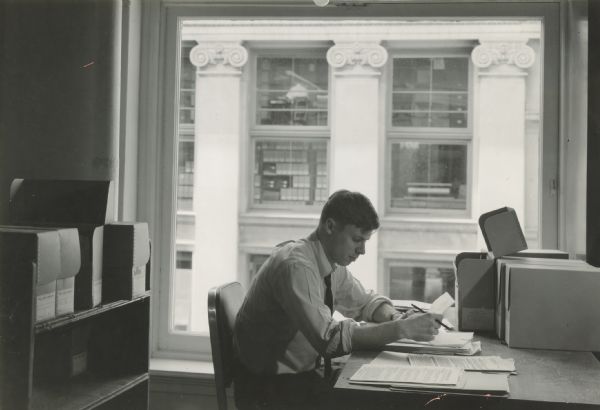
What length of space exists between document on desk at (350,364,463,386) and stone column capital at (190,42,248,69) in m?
1.96

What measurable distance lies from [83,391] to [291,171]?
Result: 1.56 metres

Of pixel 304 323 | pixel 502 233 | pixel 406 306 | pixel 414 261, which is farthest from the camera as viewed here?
pixel 414 261

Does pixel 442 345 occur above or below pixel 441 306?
below

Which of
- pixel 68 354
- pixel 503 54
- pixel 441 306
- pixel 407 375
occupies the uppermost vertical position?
pixel 503 54

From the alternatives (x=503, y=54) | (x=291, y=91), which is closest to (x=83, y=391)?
(x=291, y=91)

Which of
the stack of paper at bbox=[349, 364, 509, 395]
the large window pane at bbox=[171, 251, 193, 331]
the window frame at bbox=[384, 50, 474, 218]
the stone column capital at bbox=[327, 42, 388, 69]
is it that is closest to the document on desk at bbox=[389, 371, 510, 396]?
the stack of paper at bbox=[349, 364, 509, 395]

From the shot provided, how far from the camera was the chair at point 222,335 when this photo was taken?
2201 mm

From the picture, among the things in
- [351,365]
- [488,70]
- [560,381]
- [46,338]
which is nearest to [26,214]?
[46,338]

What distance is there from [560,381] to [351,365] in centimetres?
58

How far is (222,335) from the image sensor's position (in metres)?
2.24

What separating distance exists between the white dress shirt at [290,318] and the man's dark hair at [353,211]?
0.13 m

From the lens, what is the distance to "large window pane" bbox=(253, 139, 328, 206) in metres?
3.40

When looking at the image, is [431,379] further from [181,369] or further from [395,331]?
[181,369]

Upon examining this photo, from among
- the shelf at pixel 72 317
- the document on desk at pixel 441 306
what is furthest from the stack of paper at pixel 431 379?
the shelf at pixel 72 317
